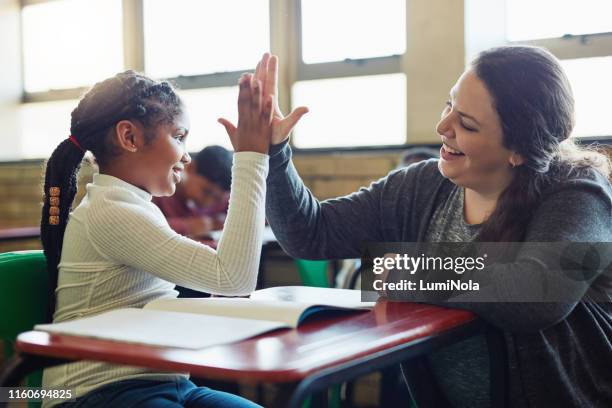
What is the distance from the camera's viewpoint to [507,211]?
132 cm

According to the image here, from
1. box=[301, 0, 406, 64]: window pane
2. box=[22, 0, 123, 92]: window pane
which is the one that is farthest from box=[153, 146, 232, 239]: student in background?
box=[22, 0, 123, 92]: window pane

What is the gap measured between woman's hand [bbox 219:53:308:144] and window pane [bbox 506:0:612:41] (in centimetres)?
182

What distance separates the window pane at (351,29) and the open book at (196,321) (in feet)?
7.23

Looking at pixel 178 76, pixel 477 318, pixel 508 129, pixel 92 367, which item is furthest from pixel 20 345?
pixel 178 76

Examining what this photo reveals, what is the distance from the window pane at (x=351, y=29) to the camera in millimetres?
3230

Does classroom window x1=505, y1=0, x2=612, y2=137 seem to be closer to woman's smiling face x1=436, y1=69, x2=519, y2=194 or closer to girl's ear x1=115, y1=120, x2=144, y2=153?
woman's smiling face x1=436, y1=69, x2=519, y2=194

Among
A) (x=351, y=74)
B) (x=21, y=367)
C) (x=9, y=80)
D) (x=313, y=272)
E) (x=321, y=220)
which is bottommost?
(x=313, y=272)

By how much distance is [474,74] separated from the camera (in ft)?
4.63

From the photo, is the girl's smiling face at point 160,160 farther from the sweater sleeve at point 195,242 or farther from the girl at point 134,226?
the sweater sleeve at point 195,242

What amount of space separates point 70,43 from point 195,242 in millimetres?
3806

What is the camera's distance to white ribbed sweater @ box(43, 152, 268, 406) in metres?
1.21

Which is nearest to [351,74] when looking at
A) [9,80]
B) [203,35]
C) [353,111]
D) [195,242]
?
[353,111]

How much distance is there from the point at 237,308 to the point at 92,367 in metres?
0.29

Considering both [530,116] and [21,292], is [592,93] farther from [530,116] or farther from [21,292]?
[21,292]
